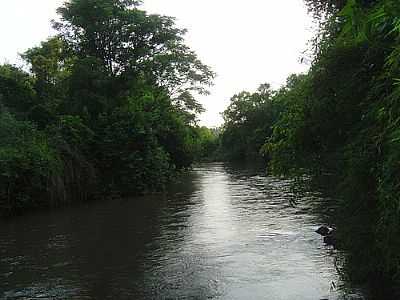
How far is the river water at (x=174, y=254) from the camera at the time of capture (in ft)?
33.4

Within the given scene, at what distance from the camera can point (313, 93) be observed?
309 inches

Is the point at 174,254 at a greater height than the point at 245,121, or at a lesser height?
lesser

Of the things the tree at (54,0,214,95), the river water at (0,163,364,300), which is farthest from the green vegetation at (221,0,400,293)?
the tree at (54,0,214,95)

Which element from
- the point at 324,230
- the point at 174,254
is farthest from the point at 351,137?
the point at 324,230

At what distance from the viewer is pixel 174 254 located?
1322 centimetres

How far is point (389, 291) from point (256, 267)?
4.17 meters

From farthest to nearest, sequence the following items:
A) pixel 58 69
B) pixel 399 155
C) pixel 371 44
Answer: pixel 58 69, pixel 371 44, pixel 399 155

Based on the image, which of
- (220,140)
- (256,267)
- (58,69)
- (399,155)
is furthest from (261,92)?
(399,155)

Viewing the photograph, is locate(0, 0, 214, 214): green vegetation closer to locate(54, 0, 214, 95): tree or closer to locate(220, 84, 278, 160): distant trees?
locate(54, 0, 214, 95): tree

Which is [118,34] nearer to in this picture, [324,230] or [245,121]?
[324,230]

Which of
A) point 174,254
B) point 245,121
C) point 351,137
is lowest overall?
point 174,254

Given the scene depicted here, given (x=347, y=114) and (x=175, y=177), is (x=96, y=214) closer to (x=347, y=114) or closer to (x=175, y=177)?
(x=175, y=177)

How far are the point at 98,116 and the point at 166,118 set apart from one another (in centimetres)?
520

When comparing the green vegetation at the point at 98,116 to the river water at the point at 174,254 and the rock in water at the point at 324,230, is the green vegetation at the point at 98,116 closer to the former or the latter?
the river water at the point at 174,254
